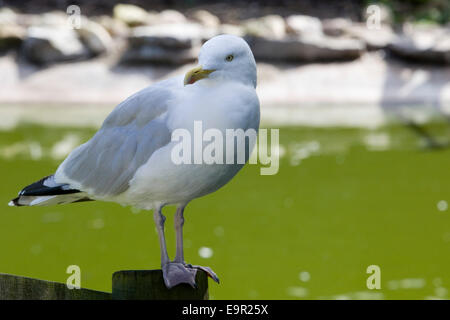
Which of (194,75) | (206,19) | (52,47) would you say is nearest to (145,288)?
(194,75)

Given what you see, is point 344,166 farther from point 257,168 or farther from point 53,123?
point 53,123

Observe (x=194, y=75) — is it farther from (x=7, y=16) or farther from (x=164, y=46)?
(x=7, y=16)

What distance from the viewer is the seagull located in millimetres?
1681

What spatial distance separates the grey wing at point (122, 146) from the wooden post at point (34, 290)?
40 centimetres

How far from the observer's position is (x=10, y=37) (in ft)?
31.4

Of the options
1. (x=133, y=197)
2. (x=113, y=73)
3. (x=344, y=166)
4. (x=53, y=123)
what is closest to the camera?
(x=133, y=197)

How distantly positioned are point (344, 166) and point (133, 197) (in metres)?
4.08

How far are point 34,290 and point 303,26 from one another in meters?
8.98

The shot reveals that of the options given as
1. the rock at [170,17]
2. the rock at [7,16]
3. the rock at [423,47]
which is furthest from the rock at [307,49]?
the rock at [7,16]

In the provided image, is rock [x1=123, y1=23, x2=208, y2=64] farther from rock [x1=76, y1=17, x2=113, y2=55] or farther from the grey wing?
the grey wing

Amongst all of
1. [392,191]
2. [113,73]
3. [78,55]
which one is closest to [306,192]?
[392,191]

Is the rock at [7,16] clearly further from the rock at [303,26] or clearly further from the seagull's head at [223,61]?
the seagull's head at [223,61]

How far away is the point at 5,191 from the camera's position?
199 inches

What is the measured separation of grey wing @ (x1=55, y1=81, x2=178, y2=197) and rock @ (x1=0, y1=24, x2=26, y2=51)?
8.21 m
